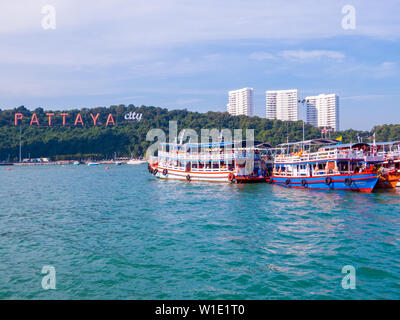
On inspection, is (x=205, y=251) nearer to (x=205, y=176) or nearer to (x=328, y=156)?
(x=328, y=156)

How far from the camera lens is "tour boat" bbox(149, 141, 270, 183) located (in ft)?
138

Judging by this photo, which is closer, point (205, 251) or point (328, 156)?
point (205, 251)

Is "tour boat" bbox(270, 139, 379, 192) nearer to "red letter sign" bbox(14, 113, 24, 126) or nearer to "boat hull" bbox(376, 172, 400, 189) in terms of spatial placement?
"boat hull" bbox(376, 172, 400, 189)

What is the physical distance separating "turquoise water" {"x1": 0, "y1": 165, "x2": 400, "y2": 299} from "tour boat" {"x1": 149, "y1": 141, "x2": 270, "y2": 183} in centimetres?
1646

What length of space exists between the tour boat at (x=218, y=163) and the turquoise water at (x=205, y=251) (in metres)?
16.5

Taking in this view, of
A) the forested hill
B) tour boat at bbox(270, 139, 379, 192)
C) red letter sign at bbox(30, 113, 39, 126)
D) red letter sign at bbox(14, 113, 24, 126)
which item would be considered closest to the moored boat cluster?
tour boat at bbox(270, 139, 379, 192)

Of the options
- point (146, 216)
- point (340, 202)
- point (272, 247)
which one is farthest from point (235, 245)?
point (340, 202)

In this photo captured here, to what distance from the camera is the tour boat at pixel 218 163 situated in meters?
42.1

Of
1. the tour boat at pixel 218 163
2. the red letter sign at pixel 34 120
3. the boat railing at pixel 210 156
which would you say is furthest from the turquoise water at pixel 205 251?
the red letter sign at pixel 34 120

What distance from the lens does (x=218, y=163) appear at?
4459 centimetres

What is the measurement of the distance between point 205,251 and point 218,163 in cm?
3080

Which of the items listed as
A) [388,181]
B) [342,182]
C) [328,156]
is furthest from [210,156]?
[388,181]

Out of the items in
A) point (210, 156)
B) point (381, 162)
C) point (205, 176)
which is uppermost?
point (210, 156)
